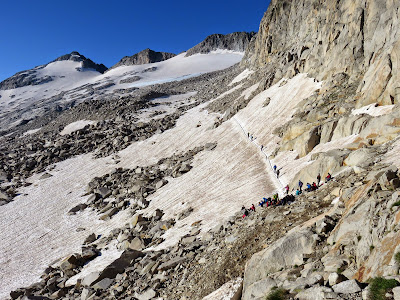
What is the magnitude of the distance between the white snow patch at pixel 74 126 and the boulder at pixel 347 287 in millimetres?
71890

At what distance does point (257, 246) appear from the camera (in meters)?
13.8

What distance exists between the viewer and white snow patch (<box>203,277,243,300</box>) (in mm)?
11367

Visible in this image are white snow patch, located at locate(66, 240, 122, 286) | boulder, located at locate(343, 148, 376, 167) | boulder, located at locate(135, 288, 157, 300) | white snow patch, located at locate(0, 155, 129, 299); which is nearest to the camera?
boulder, located at locate(135, 288, 157, 300)

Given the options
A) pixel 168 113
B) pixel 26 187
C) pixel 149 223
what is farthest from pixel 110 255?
pixel 168 113

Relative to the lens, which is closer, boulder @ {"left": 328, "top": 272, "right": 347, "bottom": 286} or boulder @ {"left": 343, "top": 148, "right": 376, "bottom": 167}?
boulder @ {"left": 328, "top": 272, "right": 347, "bottom": 286}

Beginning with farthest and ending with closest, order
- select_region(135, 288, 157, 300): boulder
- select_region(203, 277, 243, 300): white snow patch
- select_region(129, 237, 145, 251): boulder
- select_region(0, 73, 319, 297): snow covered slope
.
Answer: select_region(0, 73, 319, 297): snow covered slope → select_region(129, 237, 145, 251): boulder → select_region(135, 288, 157, 300): boulder → select_region(203, 277, 243, 300): white snow patch

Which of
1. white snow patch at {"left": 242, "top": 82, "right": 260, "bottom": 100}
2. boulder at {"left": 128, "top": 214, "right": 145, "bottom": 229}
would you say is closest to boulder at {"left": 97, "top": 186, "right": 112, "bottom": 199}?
boulder at {"left": 128, "top": 214, "right": 145, "bottom": 229}

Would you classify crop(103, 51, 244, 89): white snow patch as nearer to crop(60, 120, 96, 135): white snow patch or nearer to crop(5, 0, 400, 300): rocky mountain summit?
crop(60, 120, 96, 135): white snow patch

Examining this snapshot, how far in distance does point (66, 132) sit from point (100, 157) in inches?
1029

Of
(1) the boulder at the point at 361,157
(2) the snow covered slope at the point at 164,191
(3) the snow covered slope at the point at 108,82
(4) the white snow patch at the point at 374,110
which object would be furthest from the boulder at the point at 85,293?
(3) the snow covered slope at the point at 108,82

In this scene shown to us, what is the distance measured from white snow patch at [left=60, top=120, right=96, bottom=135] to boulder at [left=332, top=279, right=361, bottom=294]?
2830 inches

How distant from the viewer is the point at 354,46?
30.3 m

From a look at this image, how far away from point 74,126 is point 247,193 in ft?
203

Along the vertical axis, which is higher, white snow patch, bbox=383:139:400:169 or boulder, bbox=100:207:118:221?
boulder, bbox=100:207:118:221
